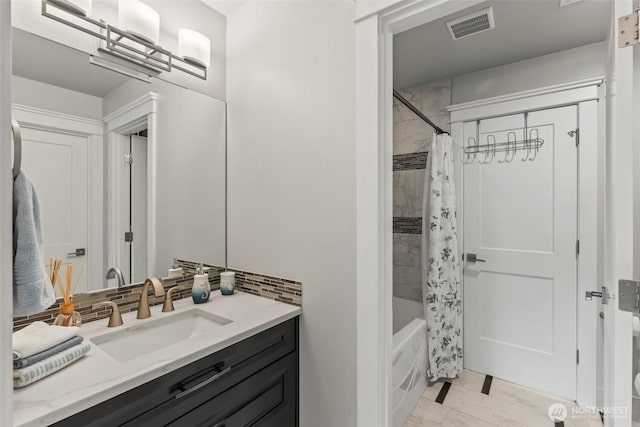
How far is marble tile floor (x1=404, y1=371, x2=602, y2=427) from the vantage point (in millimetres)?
1914

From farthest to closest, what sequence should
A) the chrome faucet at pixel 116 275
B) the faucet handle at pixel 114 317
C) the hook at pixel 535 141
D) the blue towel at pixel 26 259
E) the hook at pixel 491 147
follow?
the hook at pixel 491 147 < the hook at pixel 535 141 < the chrome faucet at pixel 116 275 < the faucet handle at pixel 114 317 < the blue towel at pixel 26 259

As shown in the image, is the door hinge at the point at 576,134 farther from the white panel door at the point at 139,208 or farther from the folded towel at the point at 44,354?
the folded towel at the point at 44,354

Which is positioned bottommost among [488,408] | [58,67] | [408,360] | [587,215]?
[488,408]

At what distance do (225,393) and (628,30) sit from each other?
5.57 feet

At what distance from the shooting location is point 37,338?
0.91m

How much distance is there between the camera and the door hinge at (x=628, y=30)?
2.65ft

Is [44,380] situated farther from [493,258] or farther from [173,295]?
[493,258]

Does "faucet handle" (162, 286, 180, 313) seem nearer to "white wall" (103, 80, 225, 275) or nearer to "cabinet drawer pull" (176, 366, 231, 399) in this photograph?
"white wall" (103, 80, 225, 275)

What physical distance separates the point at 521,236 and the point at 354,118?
73.1 inches

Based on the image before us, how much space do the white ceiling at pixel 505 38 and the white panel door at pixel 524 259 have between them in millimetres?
449

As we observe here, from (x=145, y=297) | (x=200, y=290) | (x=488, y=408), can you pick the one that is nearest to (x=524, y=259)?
(x=488, y=408)

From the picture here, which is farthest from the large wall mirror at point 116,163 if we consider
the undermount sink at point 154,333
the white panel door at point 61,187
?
the undermount sink at point 154,333

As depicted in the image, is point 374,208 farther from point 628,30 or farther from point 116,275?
point 116,275

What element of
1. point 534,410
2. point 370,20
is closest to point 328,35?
point 370,20
